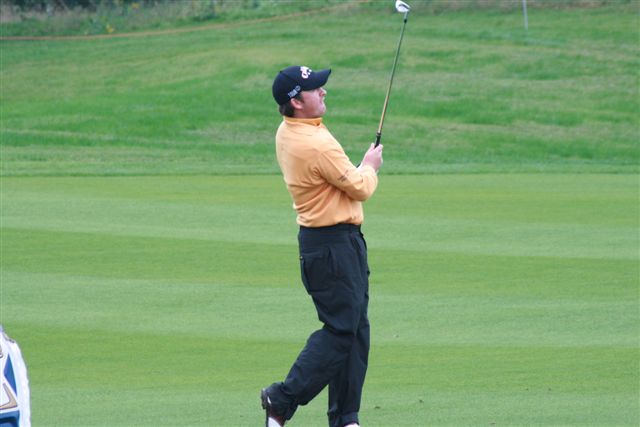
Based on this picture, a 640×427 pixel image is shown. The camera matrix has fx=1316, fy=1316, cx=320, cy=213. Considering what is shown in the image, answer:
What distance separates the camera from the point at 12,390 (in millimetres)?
3357

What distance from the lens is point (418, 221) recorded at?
13812mm

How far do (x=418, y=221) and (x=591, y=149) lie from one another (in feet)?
35.8

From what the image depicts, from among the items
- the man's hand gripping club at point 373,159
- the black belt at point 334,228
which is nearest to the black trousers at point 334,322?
the black belt at point 334,228

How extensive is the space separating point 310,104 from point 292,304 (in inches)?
148

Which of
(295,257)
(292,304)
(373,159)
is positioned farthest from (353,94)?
(373,159)

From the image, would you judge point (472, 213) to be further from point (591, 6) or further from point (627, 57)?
point (591, 6)

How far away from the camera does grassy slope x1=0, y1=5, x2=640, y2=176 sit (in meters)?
22.2

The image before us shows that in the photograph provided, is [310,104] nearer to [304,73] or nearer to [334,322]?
[304,73]

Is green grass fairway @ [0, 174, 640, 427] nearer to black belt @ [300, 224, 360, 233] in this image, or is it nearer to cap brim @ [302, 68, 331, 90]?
black belt @ [300, 224, 360, 233]

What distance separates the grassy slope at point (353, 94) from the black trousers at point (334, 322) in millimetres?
12127

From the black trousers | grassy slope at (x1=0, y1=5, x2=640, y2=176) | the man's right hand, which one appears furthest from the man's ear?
grassy slope at (x1=0, y1=5, x2=640, y2=176)

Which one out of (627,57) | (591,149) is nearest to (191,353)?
(591,149)

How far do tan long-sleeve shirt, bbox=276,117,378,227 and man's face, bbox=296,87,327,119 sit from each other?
0.04 meters

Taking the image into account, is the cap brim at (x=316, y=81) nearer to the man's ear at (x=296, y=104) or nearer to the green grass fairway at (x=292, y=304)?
the man's ear at (x=296, y=104)
